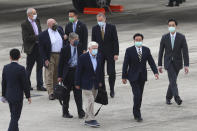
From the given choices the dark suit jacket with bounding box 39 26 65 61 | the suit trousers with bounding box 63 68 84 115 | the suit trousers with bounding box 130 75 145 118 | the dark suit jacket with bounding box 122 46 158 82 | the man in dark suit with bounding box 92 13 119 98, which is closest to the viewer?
the suit trousers with bounding box 130 75 145 118

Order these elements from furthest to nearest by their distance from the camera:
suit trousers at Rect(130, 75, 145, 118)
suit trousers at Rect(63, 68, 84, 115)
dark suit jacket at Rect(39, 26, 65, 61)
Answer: dark suit jacket at Rect(39, 26, 65, 61) → suit trousers at Rect(63, 68, 84, 115) → suit trousers at Rect(130, 75, 145, 118)

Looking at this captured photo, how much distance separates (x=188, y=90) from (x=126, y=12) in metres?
19.0

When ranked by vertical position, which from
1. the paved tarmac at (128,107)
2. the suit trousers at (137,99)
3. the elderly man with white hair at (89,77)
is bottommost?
the paved tarmac at (128,107)

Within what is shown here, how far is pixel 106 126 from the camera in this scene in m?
12.8

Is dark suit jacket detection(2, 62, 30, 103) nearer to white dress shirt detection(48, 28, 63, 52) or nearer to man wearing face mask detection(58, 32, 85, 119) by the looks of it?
man wearing face mask detection(58, 32, 85, 119)

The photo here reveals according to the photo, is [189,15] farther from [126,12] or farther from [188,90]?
[188,90]

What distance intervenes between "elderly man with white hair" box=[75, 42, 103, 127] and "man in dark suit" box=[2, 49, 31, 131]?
54.7 inches

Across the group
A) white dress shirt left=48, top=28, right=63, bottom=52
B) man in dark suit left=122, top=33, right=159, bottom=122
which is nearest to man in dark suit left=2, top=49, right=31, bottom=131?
man in dark suit left=122, top=33, right=159, bottom=122

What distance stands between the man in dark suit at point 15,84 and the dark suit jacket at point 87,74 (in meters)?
1.39

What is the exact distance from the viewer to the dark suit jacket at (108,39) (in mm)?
15500

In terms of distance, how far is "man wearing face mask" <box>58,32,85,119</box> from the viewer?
13.5 meters

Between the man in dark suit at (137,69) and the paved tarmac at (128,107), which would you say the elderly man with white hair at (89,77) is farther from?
the man in dark suit at (137,69)

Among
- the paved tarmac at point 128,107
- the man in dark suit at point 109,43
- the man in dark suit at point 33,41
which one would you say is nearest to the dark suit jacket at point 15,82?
the paved tarmac at point 128,107

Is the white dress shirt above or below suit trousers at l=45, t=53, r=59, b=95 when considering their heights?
above
